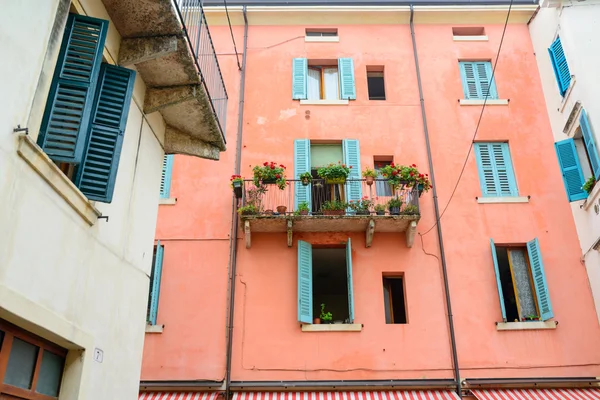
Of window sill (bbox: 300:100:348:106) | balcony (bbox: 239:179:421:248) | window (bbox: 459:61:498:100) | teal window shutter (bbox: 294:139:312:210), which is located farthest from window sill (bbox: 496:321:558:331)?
window sill (bbox: 300:100:348:106)

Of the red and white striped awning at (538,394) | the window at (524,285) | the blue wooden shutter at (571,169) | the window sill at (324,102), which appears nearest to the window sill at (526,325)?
the window at (524,285)

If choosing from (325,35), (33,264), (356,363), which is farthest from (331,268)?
(33,264)

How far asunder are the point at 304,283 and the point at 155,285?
3.36 meters

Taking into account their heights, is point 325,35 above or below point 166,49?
above

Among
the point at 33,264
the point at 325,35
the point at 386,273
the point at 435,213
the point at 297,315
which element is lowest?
the point at 33,264

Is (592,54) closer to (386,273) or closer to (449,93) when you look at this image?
(449,93)

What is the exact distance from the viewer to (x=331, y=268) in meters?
15.8

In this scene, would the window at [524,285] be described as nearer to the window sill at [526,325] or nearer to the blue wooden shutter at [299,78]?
the window sill at [526,325]

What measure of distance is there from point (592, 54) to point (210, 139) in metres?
9.76

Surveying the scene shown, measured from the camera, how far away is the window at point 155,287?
1267cm

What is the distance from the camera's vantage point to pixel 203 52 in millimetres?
8961

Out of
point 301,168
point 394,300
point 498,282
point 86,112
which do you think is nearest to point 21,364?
point 86,112

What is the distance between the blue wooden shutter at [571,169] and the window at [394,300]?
4444mm

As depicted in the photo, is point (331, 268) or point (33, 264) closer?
point (33, 264)
